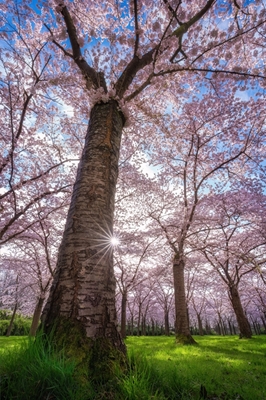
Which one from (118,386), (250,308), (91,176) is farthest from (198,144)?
(250,308)

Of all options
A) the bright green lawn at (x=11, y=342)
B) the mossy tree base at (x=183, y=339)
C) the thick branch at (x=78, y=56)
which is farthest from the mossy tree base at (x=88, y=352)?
the mossy tree base at (x=183, y=339)

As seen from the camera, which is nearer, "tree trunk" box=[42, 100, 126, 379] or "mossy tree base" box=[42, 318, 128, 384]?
"mossy tree base" box=[42, 318, 128, 384]

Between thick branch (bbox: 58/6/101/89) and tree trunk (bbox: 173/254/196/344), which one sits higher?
thick branch (bbox: 58/6/101/89)

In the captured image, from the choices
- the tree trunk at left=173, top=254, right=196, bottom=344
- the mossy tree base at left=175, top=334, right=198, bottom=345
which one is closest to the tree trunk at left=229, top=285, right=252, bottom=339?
the tree trunk at left=173, top=254, right=196, bottom=344

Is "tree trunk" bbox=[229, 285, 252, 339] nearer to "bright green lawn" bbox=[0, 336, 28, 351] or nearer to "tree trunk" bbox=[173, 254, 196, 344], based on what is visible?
"tree trunk" bbox=[173, 254, 196, 344]

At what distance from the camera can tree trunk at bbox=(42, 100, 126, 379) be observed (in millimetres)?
1987

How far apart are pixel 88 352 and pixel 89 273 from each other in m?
0.71

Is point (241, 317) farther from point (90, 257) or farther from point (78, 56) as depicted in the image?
point (78, 56)

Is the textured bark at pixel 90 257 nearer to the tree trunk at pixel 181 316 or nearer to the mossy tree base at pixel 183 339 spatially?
the tree trunk at pixel 181 316

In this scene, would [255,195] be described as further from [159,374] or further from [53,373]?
[53,373]

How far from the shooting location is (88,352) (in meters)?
1.90

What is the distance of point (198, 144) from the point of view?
31.7ft

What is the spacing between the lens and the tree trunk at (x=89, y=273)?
6.52ft

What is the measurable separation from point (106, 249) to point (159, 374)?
1391 mm
